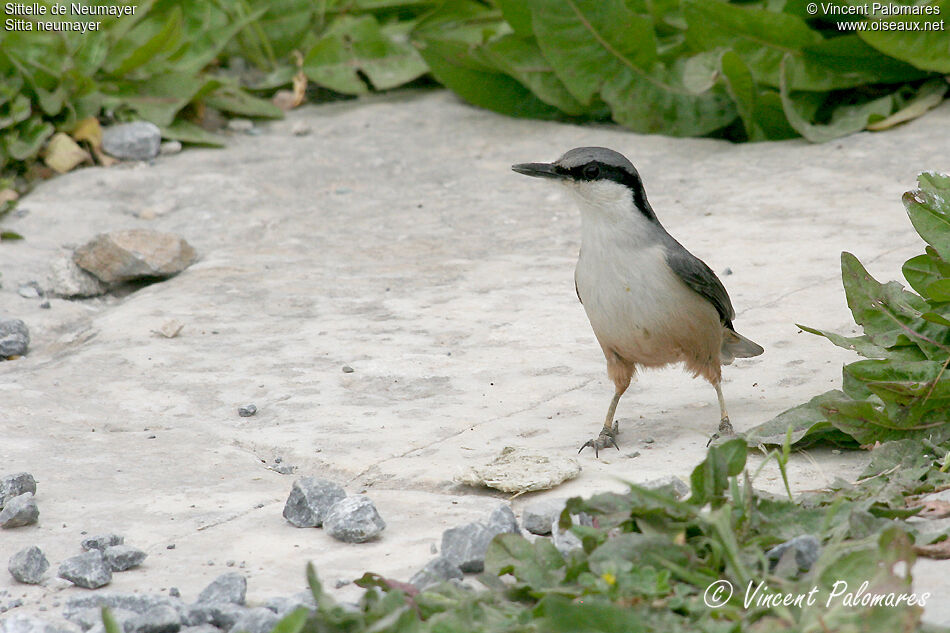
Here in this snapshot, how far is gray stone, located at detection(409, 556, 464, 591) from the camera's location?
323 centimetres

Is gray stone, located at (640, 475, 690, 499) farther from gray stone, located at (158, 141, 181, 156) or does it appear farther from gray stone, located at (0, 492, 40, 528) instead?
gray stone, located at (158, 141, 181, 156)

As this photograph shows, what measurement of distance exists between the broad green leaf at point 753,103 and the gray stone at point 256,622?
18.9 feet

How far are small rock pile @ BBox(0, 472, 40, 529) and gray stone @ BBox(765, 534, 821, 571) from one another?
2409 mm

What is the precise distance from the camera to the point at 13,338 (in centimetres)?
605

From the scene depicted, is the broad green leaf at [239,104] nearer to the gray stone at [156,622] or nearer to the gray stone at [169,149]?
the gray stone at [169,149]

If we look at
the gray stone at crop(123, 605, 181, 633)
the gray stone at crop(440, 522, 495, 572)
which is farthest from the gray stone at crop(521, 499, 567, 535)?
the gray stone at crop(123, 605, 181, 633)

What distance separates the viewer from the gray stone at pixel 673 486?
11.4 feet

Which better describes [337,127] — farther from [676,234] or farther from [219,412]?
[219,412]

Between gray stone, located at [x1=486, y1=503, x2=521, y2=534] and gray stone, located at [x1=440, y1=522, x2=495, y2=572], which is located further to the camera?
gray stone, located at [x1=486, y1=503, x2=521, y2=534]

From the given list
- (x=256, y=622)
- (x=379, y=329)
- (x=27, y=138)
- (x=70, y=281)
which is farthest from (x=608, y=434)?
(x=27, y=138)

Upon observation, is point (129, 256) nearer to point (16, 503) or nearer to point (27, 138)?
point (27, 138)

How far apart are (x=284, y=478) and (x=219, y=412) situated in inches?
33.4

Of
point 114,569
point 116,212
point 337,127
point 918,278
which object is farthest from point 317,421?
point 337,127

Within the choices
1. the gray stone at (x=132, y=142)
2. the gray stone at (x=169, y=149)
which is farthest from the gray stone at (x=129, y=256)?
the gray stone at (x=169, y=149)
